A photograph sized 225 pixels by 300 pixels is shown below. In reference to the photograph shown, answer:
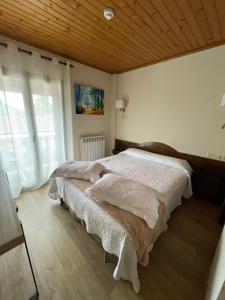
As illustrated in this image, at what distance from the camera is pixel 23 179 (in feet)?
8.18

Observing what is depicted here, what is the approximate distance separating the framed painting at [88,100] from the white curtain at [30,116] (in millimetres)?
255

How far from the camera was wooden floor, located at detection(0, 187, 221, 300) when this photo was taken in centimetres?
118

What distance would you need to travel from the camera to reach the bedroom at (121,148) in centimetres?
122

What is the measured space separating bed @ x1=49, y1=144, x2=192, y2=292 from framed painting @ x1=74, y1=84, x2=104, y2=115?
135cm

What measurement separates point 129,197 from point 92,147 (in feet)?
7.43

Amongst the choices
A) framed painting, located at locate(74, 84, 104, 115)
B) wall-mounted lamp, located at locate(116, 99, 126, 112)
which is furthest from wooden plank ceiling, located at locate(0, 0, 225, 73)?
wall-mounted lamp, located at locate(116, 99, 126, 112)

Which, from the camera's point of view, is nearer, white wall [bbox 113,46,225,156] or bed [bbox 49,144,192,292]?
bed [bbox 49,144,192,292]

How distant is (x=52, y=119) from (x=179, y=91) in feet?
8.08

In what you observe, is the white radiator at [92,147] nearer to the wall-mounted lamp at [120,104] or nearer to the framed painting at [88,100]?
the framed painting at [88,100]

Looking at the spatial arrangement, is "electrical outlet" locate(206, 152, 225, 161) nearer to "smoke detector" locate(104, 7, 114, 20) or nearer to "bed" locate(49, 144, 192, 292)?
"bed" locate(49, 144, 192, 292)

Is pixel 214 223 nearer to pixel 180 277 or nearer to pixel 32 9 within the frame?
pixel 180 277

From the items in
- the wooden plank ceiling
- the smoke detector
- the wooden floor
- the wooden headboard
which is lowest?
the wooden floor

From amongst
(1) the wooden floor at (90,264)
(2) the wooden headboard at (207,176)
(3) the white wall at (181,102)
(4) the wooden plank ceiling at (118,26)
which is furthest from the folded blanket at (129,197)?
(4) the wooden plank ceiling at (118,26)

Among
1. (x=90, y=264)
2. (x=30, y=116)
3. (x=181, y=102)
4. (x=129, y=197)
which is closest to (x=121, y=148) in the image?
(x=181, y=102)
